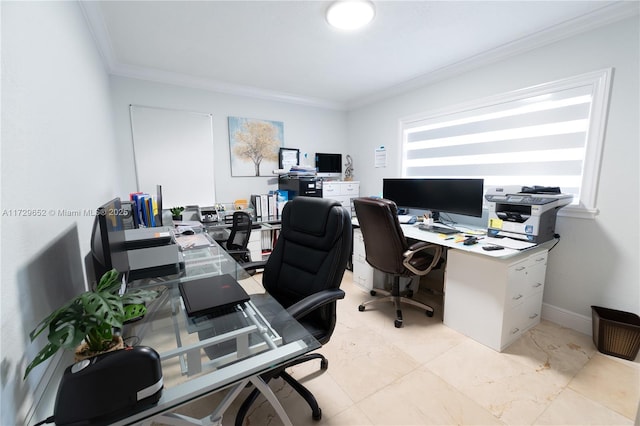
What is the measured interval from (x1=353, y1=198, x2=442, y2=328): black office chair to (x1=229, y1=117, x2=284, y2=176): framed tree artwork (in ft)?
6.05

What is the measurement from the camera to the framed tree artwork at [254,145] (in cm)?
346

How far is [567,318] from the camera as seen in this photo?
87.4 inches

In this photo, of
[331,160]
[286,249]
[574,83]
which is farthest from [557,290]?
[331,160]

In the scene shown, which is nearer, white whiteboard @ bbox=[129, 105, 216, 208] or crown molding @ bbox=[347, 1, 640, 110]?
crown molding @ bbox=[347, 1, 640, 110]

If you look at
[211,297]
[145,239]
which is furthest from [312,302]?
[145,239]

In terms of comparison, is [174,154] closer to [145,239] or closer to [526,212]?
[145,239]

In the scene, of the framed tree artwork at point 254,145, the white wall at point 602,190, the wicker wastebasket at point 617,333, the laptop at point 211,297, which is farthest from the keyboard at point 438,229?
the framed tree artwork at point 254,145

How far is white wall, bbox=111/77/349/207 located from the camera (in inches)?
113

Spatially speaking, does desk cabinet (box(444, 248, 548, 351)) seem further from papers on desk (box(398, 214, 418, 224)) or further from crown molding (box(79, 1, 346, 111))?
crown molding (box(79, 1, 346, 111))

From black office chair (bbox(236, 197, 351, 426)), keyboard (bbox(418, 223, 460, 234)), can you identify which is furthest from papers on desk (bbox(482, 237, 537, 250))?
black office chair (bbox(236, 197, 351, 426))

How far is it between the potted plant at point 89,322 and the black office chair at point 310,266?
2.09ft

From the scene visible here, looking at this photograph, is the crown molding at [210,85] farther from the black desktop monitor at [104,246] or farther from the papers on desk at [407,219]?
the black desktop monitor at [104,246]

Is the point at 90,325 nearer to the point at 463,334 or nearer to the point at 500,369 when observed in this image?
the point at 500,369

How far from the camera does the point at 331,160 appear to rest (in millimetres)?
4246
